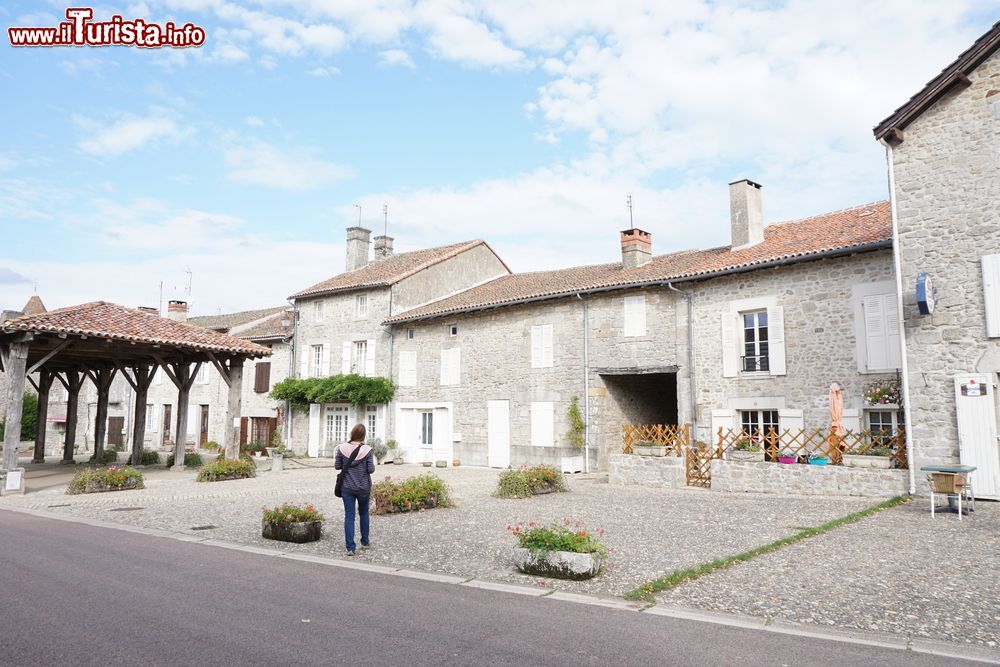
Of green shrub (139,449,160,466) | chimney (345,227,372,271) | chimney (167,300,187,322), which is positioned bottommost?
green shrub (139,449,160,466)

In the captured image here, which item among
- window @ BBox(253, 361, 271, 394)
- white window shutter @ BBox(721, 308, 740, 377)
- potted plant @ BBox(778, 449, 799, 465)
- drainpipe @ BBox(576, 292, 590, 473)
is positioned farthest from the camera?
window @ BBox(253, 361, 271, 394)

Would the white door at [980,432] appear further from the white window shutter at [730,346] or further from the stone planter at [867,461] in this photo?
the white window shutter at [730,346]

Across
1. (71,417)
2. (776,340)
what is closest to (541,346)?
(776,340)

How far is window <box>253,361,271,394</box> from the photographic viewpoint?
86.5 ft

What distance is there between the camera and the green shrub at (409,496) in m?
10.4

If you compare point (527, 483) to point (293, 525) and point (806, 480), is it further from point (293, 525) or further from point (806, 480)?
point (293, 525)

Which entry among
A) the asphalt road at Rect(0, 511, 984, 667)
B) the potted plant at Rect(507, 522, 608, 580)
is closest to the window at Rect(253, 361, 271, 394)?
the asphalt road at Rect(0, 511, 984, 667)

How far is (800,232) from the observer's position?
15.8 metres

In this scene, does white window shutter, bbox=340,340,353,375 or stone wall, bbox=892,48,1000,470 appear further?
white window shutter, bbox=340,340,353,375

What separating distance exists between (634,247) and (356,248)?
13461 mm

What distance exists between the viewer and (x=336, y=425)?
23906 mm

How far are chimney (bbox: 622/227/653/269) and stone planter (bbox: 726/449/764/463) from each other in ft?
23.7

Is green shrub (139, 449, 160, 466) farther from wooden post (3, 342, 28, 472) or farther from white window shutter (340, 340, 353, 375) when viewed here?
white window shutter (340, 340, 353, 375)

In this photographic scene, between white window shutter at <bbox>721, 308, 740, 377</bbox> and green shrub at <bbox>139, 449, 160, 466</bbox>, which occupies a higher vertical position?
white window shutter at <bbox>721, 308, 740, 377</bbox>
